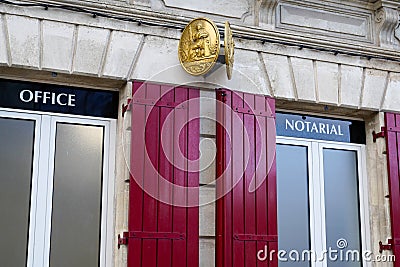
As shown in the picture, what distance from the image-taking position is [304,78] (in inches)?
241

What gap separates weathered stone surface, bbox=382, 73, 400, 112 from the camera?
641cm

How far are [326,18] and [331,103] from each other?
0.91 m

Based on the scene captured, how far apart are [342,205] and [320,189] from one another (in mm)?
303

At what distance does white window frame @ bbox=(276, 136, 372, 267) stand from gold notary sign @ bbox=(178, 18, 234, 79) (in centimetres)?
117

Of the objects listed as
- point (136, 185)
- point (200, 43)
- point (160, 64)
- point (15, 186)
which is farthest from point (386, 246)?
point (15, 186)

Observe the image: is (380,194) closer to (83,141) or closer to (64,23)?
(83,141)

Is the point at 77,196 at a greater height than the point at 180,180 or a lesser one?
lesser

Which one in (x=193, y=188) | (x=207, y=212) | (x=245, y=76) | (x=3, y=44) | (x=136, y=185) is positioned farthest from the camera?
(x=245, y=76)

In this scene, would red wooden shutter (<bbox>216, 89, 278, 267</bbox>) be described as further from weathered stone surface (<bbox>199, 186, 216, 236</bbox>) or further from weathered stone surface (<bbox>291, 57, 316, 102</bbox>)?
weathered stone surface (<bbox>291, 57, 316, 102</bbox>)

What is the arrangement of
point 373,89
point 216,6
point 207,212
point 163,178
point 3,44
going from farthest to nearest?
point 373,89 < point 216,6 < point 207,212 < point 163,178 < point 3,44

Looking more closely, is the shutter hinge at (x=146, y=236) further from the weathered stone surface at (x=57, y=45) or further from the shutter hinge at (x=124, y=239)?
the weathered stone surface at (x=57, y=45)

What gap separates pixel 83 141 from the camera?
5.45 meters

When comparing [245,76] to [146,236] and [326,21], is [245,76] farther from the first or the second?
[146,236]

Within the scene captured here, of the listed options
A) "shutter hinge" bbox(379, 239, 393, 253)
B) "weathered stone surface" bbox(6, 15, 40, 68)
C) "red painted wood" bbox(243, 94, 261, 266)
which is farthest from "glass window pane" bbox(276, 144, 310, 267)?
"weathered stone surface" bbox(6, 15, 40, 68)
